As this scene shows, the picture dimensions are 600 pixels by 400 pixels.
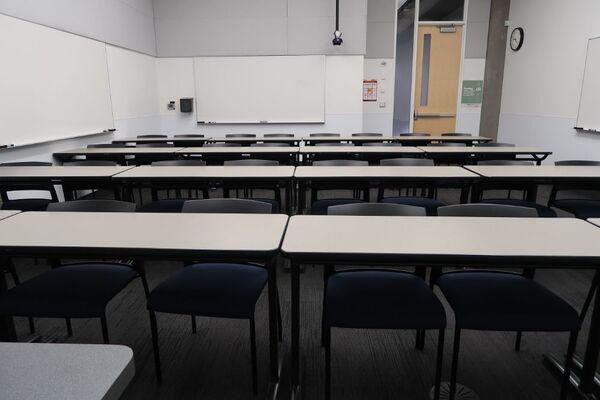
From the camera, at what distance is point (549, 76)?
6.37m

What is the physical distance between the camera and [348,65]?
754cm

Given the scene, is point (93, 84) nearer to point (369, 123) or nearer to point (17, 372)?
point (369, 123)

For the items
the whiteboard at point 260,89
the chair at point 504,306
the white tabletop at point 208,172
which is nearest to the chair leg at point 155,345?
the chair at point 504,306

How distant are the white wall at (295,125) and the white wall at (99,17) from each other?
1.94 feet

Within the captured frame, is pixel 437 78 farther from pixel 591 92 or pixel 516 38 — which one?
pixel 591 92

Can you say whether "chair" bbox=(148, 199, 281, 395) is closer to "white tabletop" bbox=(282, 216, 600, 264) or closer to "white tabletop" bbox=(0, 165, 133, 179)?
"white tabletop" bbox=(282, 216, 600, 264)

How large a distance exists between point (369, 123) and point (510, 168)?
510 centimetres

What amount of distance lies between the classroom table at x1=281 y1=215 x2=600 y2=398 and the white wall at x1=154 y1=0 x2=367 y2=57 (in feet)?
20.7

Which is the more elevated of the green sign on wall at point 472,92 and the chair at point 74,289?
the green sign on wall at point 472,92

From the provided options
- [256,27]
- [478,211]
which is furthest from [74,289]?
[256,27]

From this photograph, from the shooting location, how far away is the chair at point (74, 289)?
70.2 inches

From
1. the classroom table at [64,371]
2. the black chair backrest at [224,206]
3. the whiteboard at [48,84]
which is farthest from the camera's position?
the whiteboard at [48,84]

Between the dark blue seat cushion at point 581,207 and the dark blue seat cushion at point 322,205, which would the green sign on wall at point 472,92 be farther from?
the dark blue seat cushion at point 322,205

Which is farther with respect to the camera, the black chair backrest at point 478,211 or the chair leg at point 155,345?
the black chair backrest at point 478,211
